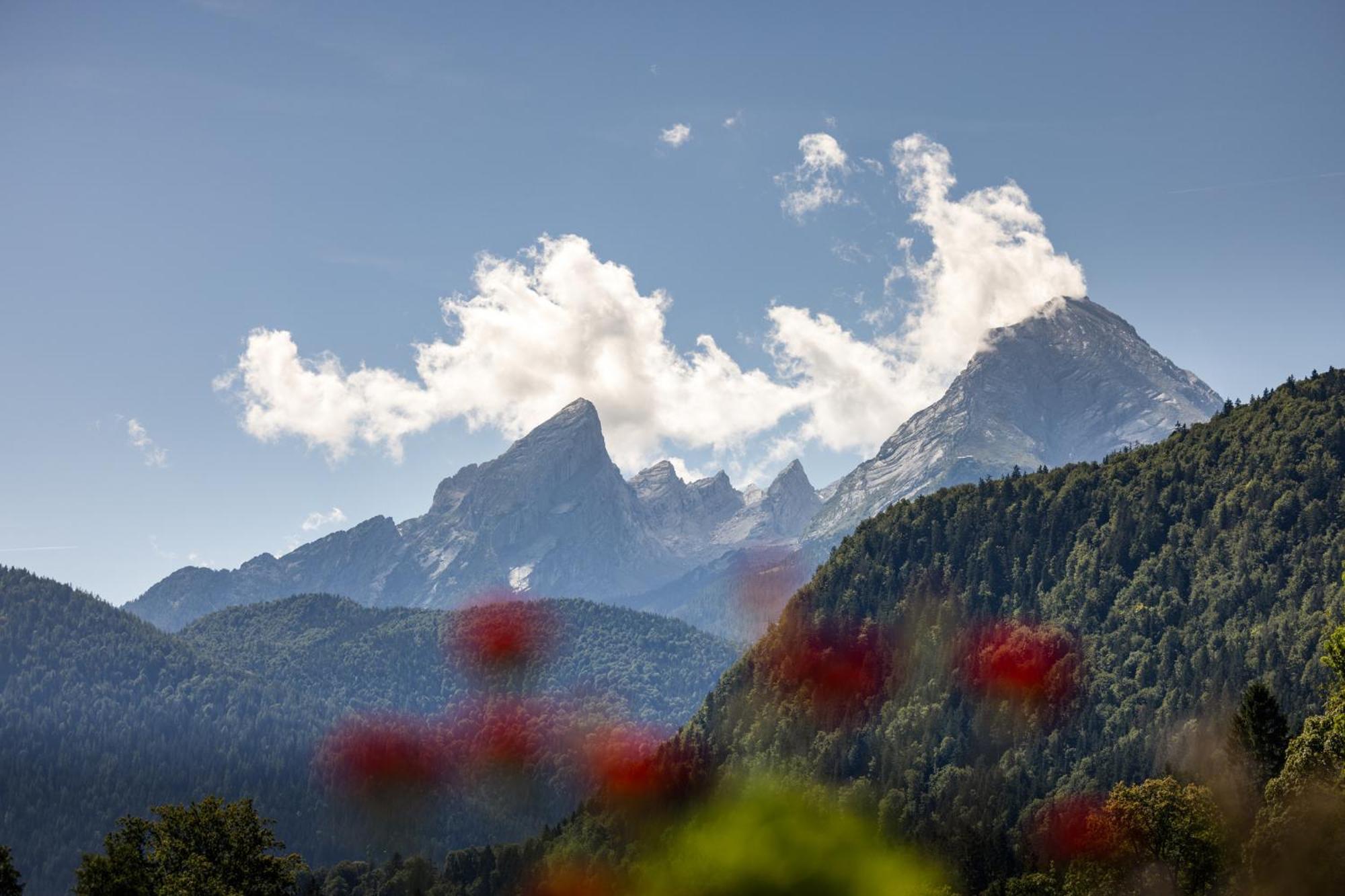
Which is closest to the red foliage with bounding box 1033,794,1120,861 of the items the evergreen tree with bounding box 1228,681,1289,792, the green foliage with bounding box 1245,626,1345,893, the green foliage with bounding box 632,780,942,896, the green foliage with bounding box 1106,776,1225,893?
the green foliage with bounding box 1106,776,1225,893

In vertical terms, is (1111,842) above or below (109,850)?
below

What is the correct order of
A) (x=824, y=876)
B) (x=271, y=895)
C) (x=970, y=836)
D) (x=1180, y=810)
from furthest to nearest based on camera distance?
(x=970, y=836), (x=824, y=876), (x=1180, y=810), (x=271, y=895)

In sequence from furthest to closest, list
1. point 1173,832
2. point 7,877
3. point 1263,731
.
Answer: point 1263,731, point 1173,832, point 7,877

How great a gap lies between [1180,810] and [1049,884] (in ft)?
79.8

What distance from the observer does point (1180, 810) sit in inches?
5064

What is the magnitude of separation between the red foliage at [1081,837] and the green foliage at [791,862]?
20.2 metres

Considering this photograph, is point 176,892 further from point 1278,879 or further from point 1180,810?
point 1180,810

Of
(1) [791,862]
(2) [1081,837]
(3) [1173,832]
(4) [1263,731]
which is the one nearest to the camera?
(3) [1173,832]

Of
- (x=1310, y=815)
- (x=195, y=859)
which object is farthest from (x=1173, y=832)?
(x=195, y=859)

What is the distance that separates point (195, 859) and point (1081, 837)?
4956 inches

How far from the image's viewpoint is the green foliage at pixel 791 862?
14025 centimetres

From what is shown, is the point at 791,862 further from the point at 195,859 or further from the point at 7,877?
the point at 7,877

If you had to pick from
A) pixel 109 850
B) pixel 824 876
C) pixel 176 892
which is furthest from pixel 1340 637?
pixel 109 850

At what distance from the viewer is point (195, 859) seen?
9744 centimetres
